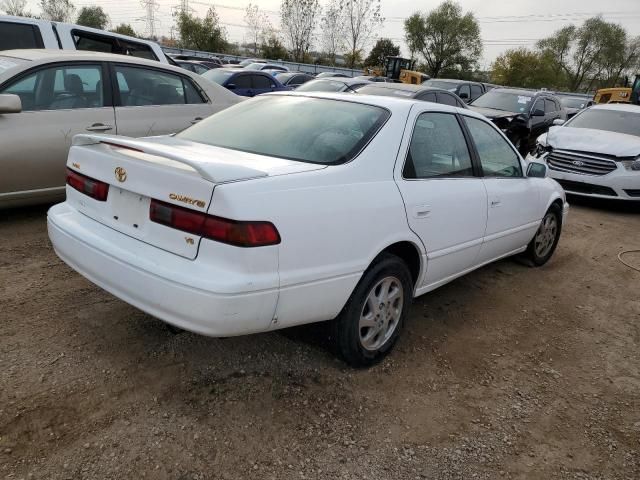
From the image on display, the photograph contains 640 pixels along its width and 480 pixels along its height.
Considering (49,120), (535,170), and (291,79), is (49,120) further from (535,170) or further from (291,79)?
(291,79)

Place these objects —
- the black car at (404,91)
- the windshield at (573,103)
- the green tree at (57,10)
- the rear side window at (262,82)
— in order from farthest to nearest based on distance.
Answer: the green tree at (57,10), the windshield at (573,103), the rear side window at (262,82), the black car at (404,91)

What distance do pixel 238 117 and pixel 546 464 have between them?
2686mm

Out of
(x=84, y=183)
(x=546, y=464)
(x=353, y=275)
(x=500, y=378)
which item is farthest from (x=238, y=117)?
(x=546, y=464)

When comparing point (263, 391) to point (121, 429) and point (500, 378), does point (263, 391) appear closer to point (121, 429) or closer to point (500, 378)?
point (121, 429)

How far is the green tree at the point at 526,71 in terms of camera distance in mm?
62219

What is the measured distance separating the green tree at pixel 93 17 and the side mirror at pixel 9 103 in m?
66.2

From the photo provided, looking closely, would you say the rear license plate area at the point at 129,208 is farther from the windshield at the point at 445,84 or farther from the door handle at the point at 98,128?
the windshield at the point at 445,84

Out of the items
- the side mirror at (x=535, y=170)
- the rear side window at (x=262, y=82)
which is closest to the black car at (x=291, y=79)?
the rear side window at (x=262, y=82)

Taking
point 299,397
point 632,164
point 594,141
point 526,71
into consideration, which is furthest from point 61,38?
point 526,71

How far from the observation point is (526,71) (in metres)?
62.4

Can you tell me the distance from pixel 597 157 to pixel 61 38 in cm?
793

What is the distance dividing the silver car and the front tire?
3.34 m

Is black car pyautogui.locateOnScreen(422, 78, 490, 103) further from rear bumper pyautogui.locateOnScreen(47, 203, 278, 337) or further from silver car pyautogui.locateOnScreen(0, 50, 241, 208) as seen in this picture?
rear bumper pyautogui.locateOnScreen(47, 203, 278, 337)

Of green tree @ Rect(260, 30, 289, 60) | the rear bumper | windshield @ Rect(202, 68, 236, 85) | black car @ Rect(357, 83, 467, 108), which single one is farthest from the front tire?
green tree @ Rect(260, 30, 289, 60)
